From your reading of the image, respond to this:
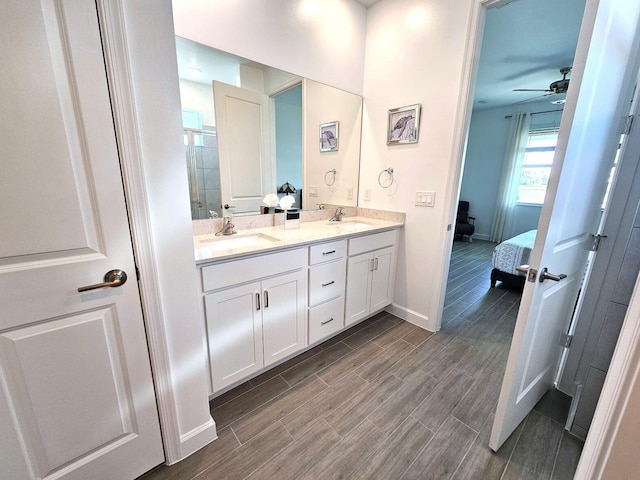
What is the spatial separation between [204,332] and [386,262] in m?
1.59

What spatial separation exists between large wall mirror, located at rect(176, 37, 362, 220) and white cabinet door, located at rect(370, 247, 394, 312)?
0.70 meters

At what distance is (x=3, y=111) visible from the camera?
0.69m

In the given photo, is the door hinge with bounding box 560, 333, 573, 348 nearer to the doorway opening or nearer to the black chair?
the doorway opening

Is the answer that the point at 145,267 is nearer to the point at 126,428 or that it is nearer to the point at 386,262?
the point at 126,428

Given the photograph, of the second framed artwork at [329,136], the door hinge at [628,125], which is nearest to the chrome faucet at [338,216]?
the second framed artwork at [329,136]

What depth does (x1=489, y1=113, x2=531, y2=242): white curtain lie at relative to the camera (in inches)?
194

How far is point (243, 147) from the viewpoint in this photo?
75.7 inches

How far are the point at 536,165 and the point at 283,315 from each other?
18.8 ft

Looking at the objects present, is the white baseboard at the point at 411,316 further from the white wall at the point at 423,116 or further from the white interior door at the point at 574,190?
the white interior door at the point at 574,190

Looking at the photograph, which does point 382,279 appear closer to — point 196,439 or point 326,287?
point 326,287

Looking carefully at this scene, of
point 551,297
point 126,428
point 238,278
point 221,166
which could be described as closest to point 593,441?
point 551,297

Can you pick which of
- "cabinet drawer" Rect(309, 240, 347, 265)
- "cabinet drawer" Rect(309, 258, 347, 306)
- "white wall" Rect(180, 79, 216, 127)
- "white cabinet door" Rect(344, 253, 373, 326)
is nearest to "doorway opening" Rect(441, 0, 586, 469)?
"white cabinet door" Rect(344, 253, 373, 326)

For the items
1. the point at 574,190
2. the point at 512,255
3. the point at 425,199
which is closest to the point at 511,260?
the point at 512,255

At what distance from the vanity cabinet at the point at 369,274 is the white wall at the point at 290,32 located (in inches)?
56.5
